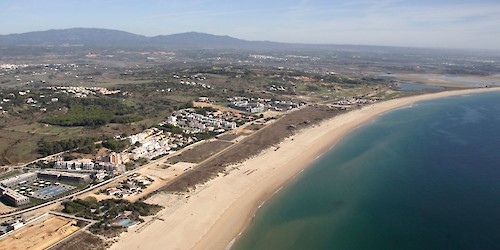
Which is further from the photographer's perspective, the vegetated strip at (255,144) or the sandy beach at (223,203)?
the vegetated strip at (255,144)

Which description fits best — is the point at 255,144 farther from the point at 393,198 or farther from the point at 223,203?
the point at 393,198

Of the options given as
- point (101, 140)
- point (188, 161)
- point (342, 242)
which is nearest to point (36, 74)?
point (101, 140)

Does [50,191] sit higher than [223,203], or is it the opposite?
[50,191]

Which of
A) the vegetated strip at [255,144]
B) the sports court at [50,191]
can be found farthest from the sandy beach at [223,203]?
the sports court at [50,191]

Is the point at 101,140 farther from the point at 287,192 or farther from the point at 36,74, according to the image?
the point at 36,74

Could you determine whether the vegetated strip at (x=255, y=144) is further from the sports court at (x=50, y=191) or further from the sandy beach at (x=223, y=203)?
the sports court at (x=50, y=191)

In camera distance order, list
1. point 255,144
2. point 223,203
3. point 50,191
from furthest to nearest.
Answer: point 255,144 < point 50,191 < point 223,203

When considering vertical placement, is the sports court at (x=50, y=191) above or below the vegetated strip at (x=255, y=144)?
below

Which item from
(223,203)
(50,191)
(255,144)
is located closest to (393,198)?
(223,203)
